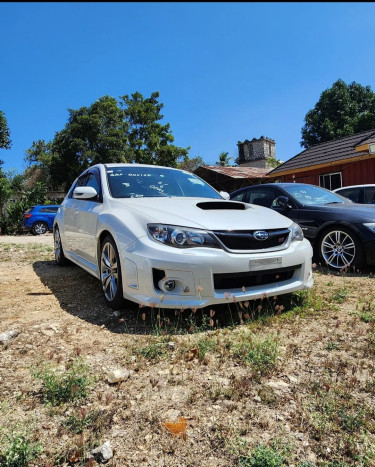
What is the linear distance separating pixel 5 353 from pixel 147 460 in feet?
4.90

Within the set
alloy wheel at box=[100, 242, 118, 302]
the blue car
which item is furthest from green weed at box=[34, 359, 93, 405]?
the blue car

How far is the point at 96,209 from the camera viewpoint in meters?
3.78

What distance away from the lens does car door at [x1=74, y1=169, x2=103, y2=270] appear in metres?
3.77

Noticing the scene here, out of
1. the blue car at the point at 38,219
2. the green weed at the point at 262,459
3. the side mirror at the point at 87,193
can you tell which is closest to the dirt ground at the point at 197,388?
the green weed at the point at 262,459

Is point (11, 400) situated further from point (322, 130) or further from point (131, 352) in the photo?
point (322, 130)

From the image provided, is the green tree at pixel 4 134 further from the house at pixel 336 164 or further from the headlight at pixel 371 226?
the headlight at pixel 371 226

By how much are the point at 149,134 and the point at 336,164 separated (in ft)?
63.7

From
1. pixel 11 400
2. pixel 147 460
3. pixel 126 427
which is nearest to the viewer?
pixel 147 460

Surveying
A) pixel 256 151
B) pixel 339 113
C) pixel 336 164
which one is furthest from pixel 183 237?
pixel 339 113

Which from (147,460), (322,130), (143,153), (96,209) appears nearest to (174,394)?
(147,460)

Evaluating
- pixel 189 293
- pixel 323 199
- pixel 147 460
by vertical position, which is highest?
pixel 323 199

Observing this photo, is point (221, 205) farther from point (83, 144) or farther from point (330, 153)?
point (83, 144)

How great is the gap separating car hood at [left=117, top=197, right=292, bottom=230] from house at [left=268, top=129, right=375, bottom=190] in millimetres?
10564

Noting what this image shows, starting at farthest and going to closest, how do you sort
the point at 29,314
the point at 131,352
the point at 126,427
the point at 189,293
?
the point at 29,314
the point at 189,293
the point at 131,352
the point at 126,427
